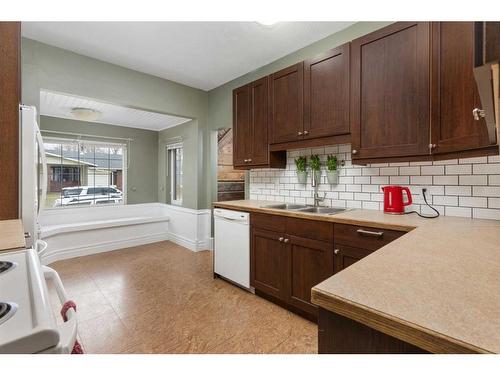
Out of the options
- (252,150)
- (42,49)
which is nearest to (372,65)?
(252,150)

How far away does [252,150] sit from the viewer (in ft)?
9.39

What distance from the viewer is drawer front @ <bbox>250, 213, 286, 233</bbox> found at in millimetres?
2215

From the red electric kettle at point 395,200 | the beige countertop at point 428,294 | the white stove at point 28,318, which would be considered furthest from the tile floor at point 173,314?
the white stove at point 28,318

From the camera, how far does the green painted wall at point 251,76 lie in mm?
2359

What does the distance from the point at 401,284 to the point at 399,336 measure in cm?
19

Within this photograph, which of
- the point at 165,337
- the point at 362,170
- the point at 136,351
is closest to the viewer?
the point at 136,351

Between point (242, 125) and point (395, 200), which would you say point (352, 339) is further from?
point (242, 125)

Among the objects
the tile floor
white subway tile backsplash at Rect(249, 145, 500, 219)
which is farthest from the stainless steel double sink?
the tile floor

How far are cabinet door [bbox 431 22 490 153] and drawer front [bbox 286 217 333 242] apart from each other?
87cm

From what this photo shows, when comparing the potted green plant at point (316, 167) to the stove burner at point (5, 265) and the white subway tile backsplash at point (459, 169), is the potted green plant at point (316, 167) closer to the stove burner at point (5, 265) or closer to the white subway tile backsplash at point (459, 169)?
the white subway tile backsplash at point (459, 169)

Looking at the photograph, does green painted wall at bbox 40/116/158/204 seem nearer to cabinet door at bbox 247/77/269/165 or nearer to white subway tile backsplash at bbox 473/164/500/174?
→ cabinet door at bbox 247/77/269/165

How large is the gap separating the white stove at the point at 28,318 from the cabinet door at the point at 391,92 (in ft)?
6.45

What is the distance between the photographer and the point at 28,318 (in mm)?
472
